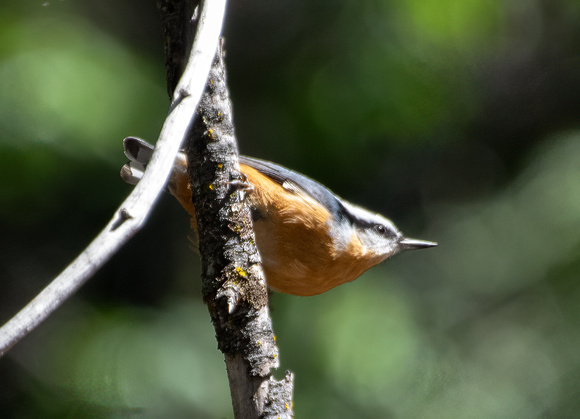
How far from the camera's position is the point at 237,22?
3.53 meters

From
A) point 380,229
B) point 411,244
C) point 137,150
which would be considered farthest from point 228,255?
point 411,244

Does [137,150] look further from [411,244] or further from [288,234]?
[411,244]

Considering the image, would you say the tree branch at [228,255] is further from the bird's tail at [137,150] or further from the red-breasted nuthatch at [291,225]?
the bird's tail at [137,150]

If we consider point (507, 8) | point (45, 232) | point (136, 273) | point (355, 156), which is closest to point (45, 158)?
point (45, 232)

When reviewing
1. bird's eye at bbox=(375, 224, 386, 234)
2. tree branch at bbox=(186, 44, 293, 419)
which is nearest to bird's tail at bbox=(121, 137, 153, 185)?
tree branch at bbox=(186, 44, 293, 419)

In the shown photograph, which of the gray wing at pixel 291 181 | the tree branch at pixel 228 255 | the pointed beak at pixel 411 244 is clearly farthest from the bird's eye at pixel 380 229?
the tree branch at pixel 228 255

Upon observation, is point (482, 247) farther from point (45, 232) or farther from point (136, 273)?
point (45, 232)

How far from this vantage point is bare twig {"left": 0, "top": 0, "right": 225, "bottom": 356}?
2.55 feet

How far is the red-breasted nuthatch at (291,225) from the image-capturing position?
7.28ft

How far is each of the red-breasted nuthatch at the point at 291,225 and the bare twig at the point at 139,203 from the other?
0.89 metres

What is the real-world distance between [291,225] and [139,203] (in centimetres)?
134

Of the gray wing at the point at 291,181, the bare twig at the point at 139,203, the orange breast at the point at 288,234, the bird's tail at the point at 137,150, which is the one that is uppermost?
the gray wing at the point at 291,181

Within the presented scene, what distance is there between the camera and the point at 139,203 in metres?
0.96

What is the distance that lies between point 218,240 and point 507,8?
112 inches
